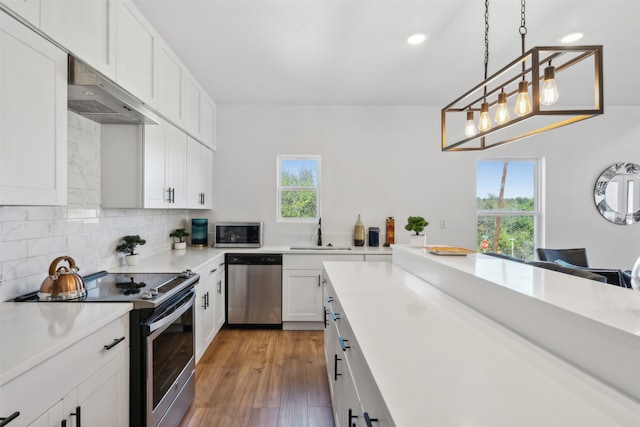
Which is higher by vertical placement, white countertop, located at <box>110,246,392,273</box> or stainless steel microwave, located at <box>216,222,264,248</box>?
stainless steel microwave, located at <box>216,222,264,248</box>

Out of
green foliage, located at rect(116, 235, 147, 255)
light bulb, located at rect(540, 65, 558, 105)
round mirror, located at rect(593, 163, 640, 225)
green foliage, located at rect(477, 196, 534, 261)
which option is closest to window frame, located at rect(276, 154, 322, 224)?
green foliage, located at rect(116, 235, 147, 255)

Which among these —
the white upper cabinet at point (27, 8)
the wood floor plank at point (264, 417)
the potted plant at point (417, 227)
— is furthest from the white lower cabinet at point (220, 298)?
the white upper cabinet at point (27, 8)

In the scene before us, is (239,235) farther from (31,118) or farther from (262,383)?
(31,118)

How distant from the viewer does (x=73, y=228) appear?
6.34 feet

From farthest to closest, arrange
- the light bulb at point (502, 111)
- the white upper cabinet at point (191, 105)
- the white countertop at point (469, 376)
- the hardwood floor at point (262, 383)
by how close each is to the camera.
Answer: the white upper cabinet at point (191, 105) < the hardwood floor at point (262, 383) < the light bulb at point (502, 111) < the white countertop at point (469, 376)

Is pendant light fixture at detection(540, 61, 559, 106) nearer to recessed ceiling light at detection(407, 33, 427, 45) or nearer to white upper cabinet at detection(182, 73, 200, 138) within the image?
recessed ceiling light at detection(407, 33, 427, 45)

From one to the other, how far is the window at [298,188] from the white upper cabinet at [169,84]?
1528 millimetres

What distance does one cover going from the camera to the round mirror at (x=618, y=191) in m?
4.02

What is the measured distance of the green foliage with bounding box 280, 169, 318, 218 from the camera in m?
4.02

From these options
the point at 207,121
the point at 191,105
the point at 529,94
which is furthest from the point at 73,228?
the point at 529,94

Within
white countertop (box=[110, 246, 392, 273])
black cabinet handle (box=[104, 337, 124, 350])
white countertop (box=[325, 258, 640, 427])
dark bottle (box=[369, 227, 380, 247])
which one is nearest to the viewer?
white countertop (box=[325, 258, 640, 427])

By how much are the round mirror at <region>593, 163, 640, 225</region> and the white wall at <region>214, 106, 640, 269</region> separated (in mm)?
85

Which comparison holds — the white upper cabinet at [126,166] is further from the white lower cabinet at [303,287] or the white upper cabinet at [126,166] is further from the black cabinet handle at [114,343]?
the white lower cabinet at [303,287]

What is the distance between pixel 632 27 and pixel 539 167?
2075 millimetres
